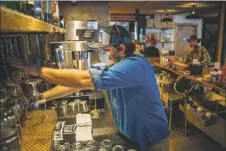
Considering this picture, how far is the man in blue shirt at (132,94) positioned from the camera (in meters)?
1.25

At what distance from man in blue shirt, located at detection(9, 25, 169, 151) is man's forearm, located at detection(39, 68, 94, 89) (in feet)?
0.34

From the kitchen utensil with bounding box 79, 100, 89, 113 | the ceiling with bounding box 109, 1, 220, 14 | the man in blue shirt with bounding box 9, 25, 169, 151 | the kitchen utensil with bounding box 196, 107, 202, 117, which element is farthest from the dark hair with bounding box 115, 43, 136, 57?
the ceiling with bounding box 109, 1, 220, 14

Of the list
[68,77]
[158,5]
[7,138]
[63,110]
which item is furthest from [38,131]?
[158,5]

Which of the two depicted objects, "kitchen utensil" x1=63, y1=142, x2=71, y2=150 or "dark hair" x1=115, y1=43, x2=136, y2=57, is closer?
"kitchen utensil" x1=63, y1=142, x2=71, y2=150

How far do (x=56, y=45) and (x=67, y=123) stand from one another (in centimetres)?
118

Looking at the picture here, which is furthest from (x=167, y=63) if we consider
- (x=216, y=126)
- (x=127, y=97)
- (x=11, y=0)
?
(x=11, y=0)

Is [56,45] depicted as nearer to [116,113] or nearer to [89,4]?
[116,113]

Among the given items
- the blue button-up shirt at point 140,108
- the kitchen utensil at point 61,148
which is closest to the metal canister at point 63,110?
the blue button-up shirt at point 140,108

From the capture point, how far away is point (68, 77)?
41.4 inches

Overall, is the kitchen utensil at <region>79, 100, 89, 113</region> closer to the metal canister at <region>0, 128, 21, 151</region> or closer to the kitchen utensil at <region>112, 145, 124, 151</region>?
the kitchen utensil at <region>112, 145, 124, 151</region>

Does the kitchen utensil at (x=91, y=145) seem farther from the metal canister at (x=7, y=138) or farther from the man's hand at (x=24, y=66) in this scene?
the metal canister at (x=7, y=138)

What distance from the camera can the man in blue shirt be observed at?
125 cm

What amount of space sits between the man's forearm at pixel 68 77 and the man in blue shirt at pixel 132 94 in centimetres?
10

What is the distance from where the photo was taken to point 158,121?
1564 millimetres
